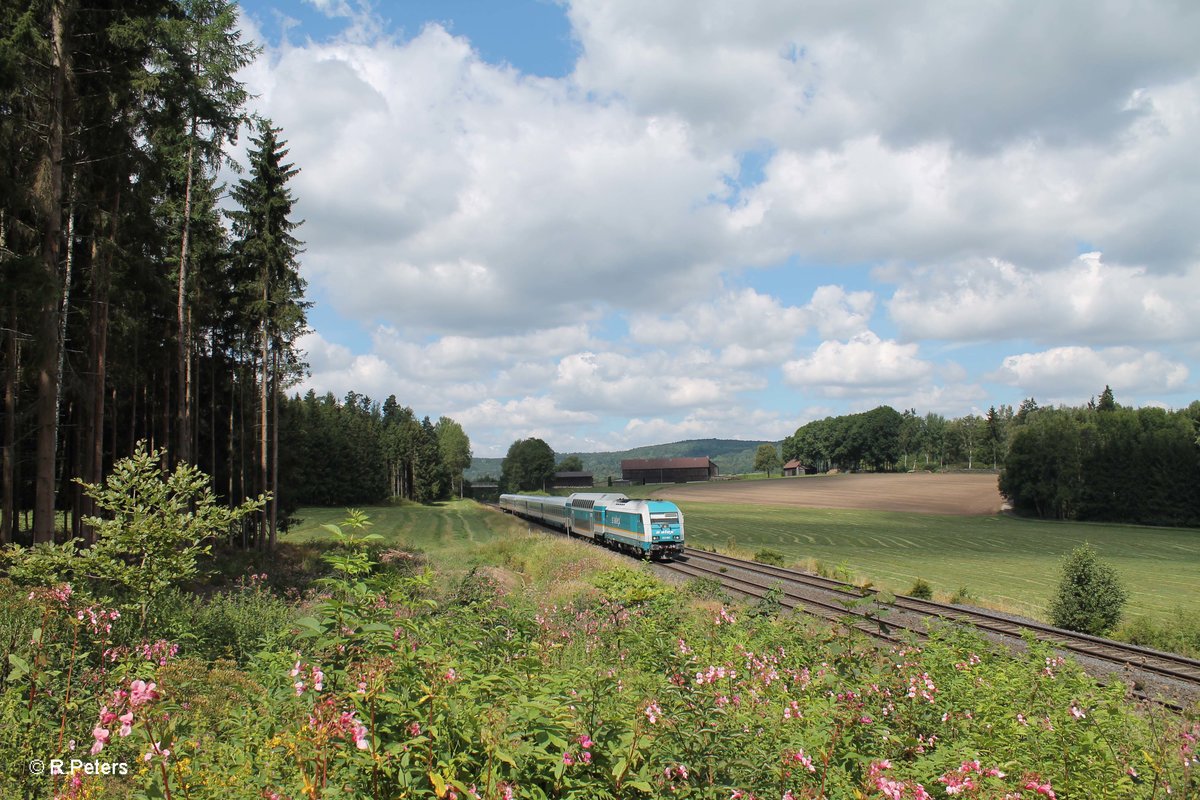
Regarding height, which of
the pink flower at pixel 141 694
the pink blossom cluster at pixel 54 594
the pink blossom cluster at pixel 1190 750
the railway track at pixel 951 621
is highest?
the pink flower at pixel 141 694

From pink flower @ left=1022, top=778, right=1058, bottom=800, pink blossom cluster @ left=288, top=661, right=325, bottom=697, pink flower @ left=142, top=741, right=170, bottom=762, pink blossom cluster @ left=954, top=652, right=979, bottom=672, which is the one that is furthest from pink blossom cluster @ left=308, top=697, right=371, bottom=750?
pink blossom cluster @ left=954, top=652, right=979, bottom=672

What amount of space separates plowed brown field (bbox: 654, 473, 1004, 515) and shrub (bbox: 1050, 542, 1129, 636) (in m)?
64.6

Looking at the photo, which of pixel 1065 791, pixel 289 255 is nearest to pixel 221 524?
pixel 1065 791

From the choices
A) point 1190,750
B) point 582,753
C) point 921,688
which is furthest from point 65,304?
point 1190,750

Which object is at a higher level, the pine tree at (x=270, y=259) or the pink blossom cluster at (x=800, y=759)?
the pine tree at (x=270, y=259)

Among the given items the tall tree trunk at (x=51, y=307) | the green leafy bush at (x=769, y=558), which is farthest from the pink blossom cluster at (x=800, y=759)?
the green leafy bush at (x=769, y=558)

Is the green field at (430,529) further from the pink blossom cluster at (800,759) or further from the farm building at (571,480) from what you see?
the farm building at (571,480)

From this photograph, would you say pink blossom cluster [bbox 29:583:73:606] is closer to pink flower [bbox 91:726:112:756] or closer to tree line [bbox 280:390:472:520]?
pink flower [bbox 91:726:112:756]

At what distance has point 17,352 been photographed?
15.7m

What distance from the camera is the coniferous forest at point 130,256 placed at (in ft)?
42.1

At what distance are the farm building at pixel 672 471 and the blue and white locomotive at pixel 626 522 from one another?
11513 cm

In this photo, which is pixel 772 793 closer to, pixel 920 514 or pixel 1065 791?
pixel 1065 791

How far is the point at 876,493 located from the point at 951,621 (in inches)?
3928

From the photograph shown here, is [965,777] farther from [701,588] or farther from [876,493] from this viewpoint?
[876,493]
